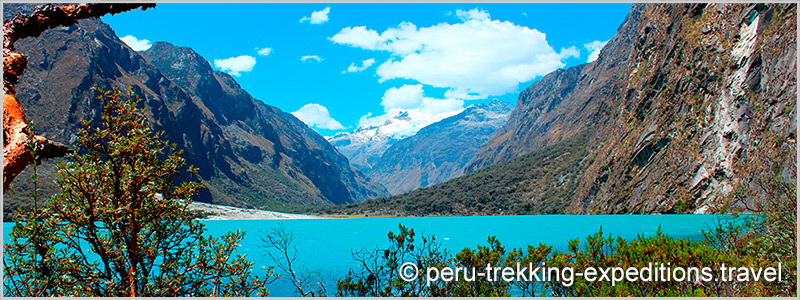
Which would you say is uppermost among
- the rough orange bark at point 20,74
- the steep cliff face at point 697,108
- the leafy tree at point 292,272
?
the steep cliff face at point 697,108

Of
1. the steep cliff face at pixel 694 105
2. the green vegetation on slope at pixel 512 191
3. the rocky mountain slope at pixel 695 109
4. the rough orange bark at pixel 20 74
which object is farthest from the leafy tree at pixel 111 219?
the green vegetation on slope at pixel 512 191

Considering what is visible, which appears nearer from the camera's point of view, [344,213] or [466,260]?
[466,260]

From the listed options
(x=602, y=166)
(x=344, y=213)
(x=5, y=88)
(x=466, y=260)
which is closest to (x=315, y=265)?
(x=466, y=260)

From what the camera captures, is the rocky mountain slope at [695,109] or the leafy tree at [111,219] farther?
the rocky mountain slope at [695,109]

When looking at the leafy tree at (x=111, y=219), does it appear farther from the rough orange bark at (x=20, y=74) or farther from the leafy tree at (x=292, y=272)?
the leafy tree at (x=292, y=272)

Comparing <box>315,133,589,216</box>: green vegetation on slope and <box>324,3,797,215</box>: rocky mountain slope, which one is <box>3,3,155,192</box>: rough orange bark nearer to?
<box>324,3,797,215</box>: rocky mountain slope

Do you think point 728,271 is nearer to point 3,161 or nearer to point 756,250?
point 756,250

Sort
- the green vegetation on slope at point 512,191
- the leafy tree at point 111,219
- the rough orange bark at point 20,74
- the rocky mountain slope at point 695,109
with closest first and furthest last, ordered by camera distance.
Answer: the rough orange bark at point 20,74 < the leafy tree at point 111,219 < the rocky mountain slope at point 695,109 < the green vegetation on slope at point 512,191
